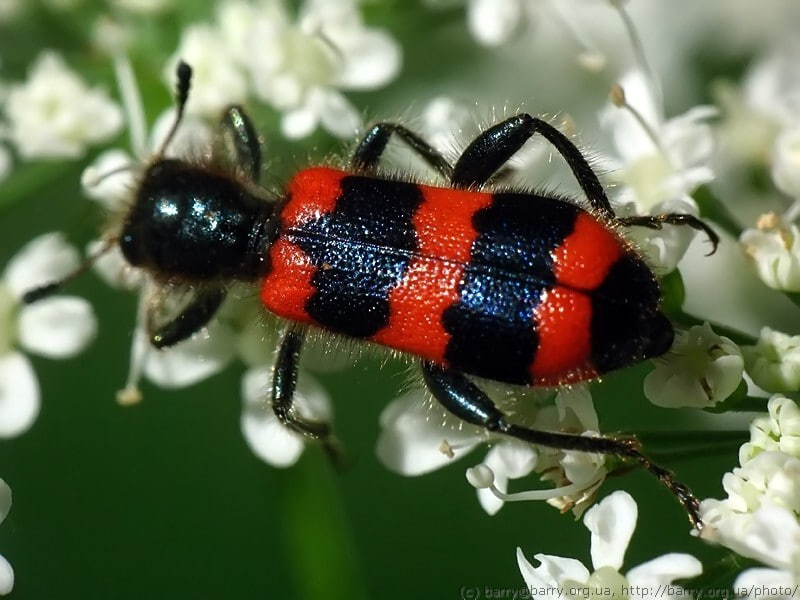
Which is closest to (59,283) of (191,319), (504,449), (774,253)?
(191,319)

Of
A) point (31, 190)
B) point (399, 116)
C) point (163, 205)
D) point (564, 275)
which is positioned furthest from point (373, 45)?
point (564, 275)

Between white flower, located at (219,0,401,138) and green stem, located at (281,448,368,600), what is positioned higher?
white flower, located at (219,0,401,138)

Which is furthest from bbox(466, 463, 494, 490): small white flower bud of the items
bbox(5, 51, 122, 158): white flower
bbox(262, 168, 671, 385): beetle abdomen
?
bbox(5, 51, 122, 158): white flower

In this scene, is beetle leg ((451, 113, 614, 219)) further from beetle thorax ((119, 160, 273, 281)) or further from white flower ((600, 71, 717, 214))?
beetle thorax ((119, 160, 273, 281))

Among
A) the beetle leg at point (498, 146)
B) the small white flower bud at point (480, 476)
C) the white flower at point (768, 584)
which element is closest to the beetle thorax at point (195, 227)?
the beetle leg at point (498, 146)

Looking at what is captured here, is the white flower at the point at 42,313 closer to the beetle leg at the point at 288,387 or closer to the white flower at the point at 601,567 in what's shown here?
the beetle leg at the point at 288,387

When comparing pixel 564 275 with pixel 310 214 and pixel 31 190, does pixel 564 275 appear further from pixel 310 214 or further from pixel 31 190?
pixel 31 190

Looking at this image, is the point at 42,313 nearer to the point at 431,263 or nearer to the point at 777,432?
the point at 431,263
